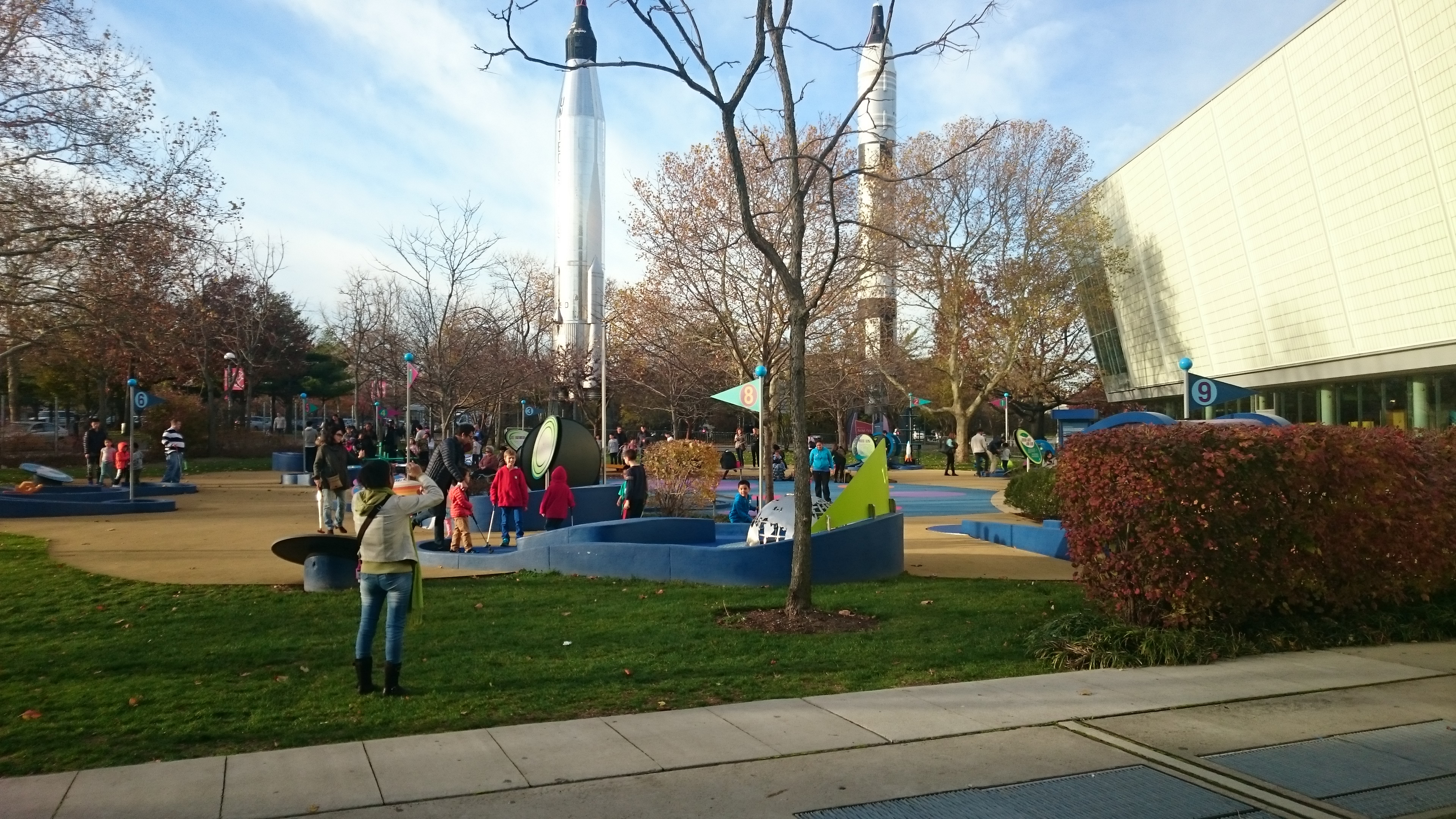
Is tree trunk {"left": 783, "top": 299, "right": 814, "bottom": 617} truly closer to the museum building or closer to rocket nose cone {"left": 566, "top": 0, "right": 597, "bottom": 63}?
the museum building

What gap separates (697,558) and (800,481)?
268cm

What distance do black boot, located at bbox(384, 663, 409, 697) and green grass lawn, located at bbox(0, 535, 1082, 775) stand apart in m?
0.09

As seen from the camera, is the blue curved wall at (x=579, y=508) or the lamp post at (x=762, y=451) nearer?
the lamp post at (x=762, y=451)

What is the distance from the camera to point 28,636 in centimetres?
858

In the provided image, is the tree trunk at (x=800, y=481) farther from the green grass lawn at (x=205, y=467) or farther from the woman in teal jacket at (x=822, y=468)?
the green grass lawn at (x=205, y=467)

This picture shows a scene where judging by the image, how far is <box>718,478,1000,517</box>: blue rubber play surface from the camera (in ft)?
80.4

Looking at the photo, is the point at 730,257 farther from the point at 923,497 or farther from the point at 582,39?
the point at 582,39

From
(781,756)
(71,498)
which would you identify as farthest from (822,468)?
(781,756)

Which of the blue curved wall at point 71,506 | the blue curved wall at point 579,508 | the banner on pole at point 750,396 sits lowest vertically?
the blue curved wall at point 579,508

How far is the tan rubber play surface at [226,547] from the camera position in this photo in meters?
12.4

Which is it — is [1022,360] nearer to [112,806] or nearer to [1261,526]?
[1261,526]

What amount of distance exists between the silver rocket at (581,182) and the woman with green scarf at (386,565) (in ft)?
175

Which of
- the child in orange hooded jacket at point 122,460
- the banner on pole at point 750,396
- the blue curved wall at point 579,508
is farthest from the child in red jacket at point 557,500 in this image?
the child in orange hooded jacket at point 122,460

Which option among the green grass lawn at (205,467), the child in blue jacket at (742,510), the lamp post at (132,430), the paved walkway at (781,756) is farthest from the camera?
the green grass lawn at (205,467)
